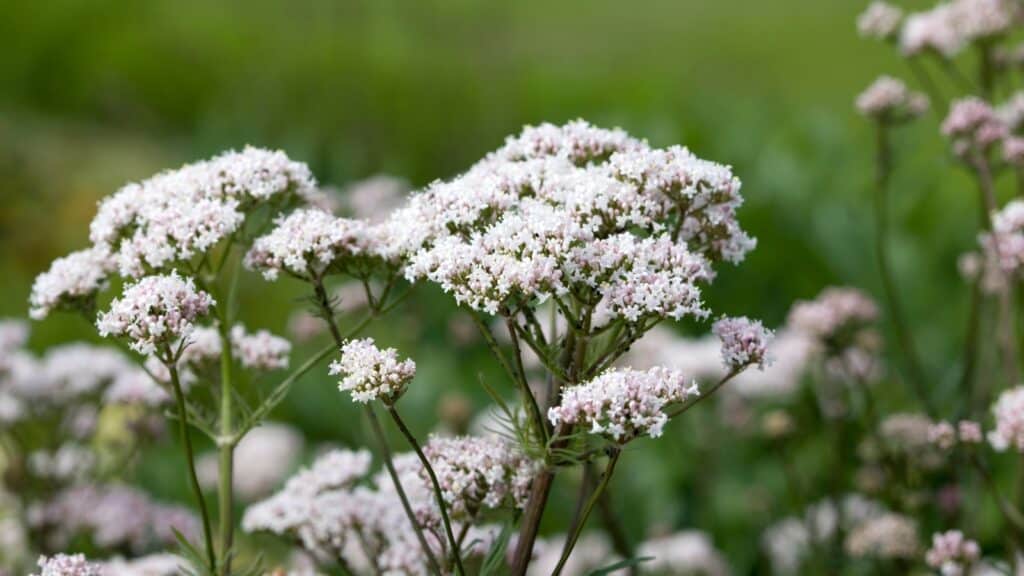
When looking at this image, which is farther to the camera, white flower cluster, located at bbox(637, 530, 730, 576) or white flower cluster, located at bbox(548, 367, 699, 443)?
white flower cluster, located at bbox(637, 530, 730, 576)

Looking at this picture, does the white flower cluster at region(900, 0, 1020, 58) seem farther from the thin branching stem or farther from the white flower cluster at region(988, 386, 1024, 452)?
the thin branching stem

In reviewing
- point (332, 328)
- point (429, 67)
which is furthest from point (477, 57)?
point (332, 328)

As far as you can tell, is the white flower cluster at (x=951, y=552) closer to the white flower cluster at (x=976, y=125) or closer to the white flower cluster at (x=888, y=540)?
the white flower cluster at (x=888, y=540)

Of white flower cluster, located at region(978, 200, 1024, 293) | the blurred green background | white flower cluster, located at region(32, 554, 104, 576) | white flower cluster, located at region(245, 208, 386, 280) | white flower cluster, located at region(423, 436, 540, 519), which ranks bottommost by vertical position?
white flower cluster, located at region(32, 554, 104, 576)

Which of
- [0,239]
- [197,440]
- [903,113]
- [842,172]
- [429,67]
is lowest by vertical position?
[903,113]

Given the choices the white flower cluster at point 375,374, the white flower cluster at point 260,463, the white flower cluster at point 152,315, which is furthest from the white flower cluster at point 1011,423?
the white flower cluster at point 260,463

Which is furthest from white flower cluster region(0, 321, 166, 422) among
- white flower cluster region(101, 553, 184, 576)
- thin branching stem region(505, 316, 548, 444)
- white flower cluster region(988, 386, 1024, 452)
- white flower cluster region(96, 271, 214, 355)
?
white flower cluster region(988, 386, 1024, 452)

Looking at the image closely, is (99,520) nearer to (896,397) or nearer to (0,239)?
(896,397)
